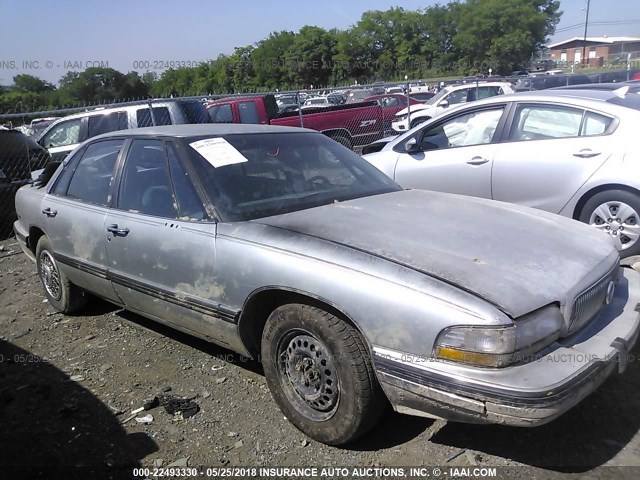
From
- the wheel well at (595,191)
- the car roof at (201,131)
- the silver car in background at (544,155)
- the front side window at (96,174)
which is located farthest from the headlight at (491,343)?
the wheel well at (595,191)

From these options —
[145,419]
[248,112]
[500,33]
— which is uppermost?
[500,33]

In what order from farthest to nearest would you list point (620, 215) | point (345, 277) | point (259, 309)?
point (620, 215), point (259, 309), point (345, 277)

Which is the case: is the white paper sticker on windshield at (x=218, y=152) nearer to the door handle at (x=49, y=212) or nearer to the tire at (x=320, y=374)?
the tire at (x=320, y=374)

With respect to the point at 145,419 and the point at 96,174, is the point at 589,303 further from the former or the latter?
the point at 96,174

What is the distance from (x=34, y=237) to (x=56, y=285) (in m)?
0.53

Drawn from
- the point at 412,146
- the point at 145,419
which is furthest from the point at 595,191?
the point at 145,419

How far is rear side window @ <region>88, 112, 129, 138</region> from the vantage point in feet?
32.6

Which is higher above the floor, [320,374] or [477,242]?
[477,242]

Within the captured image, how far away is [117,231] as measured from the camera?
152 inches

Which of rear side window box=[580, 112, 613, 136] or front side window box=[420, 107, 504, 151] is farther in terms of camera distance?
front side window box=[420, 107, 504, 151]

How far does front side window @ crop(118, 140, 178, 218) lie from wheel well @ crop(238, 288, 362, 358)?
0.90 m

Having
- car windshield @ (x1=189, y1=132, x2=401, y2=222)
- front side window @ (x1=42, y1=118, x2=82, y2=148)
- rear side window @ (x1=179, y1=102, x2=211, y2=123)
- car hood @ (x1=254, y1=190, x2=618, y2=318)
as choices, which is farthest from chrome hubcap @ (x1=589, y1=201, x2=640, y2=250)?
front side window @ (x1=42, y1=118, x2=82, y2=148)

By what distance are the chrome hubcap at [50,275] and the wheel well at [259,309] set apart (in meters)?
2.52

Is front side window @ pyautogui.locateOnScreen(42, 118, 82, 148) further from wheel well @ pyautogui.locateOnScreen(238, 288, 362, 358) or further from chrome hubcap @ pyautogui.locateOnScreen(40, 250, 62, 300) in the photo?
wheel well @ pyautogui.locateOnScreen(238, 288, 362, 358)
